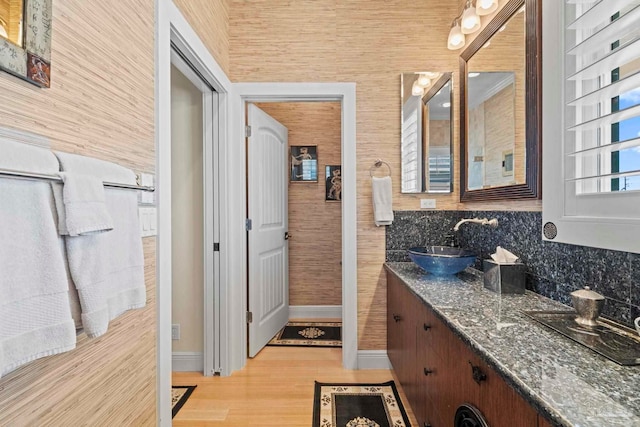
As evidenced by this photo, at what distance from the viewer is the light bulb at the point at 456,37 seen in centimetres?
213

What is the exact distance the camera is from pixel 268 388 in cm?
209

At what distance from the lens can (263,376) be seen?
88.0 inches

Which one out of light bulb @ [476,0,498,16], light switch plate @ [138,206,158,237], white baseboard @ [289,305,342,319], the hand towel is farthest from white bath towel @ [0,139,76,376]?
white baseboard @ [289,305,342,319]

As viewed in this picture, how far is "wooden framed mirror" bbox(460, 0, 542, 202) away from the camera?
1484 millimetres

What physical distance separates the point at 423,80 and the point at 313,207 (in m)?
1.69

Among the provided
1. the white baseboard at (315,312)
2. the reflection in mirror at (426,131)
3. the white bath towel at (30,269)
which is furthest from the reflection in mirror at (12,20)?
the white baseboard at (315,312)

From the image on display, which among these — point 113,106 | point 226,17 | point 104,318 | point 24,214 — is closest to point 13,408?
point 104,318

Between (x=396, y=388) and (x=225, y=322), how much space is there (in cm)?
128

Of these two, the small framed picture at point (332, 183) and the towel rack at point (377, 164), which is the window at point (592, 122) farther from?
the small framed picture at point (332, 183)

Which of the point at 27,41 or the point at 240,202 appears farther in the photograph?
the point at 240,202

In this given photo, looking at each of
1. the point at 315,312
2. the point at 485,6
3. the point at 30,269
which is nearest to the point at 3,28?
the point at 30,269

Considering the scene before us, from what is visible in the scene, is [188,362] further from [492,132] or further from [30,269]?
[492,132]

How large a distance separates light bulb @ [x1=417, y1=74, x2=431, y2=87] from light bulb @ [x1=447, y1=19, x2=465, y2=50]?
0.26 m

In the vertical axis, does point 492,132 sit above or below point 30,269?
above
